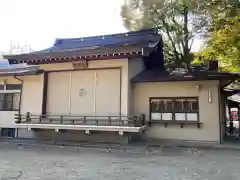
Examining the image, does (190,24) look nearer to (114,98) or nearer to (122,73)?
(122,73)

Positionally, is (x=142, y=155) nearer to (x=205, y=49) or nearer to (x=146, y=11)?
(x=205, y=49)

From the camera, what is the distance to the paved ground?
516cm

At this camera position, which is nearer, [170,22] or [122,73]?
[122,73]

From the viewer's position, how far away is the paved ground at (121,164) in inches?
203

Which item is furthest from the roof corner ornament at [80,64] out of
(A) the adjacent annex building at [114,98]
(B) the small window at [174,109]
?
(B) the small window at [174,109]

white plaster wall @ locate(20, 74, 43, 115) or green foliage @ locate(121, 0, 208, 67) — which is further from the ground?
green foliage @ locate(121, 0, 208, 67)

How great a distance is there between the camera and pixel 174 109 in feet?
32.9

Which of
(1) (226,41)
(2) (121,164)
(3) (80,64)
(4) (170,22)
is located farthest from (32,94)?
(4) (170,22)

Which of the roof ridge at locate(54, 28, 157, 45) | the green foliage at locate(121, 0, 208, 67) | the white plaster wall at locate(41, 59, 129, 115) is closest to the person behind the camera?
the white plaster wall at locate(41, 59, 129, 115)

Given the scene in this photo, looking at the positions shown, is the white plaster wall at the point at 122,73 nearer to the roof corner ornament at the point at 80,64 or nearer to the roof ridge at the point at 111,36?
the roof corner ornament at the point at 80,64

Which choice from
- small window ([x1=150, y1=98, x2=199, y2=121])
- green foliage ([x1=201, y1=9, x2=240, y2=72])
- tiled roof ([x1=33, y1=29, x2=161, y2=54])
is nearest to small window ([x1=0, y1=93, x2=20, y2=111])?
tiled roof ([x1=33, y1=29, x2=161, y2=54])

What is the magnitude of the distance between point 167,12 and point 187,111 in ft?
27.4

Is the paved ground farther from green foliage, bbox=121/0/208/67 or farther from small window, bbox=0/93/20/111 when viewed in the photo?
green foliage, bbox=121/0/208/67

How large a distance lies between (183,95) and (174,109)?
0.70 m
